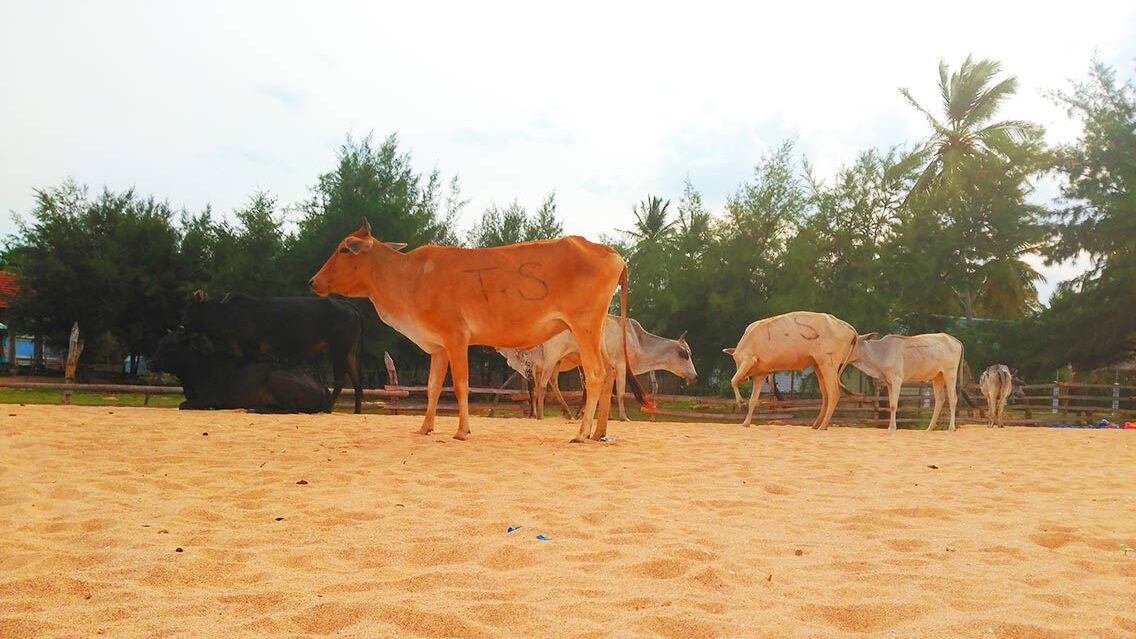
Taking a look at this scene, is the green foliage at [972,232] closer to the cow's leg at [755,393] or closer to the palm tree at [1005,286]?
the palm tree at [1005,286]

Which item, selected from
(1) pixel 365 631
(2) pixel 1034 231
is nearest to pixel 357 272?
(1) pixel 365 631

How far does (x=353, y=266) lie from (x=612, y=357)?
22.3ft

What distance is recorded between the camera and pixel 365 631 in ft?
8.56

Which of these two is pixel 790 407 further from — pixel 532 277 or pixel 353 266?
pixel 353 266

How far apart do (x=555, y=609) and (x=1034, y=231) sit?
25413 mm

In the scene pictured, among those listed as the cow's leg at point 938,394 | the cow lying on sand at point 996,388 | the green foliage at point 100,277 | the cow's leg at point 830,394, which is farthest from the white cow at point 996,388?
the green foliage at point 100,277

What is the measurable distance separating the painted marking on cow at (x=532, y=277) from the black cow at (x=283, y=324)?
5.39 meters

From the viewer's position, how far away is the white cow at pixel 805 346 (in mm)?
13859

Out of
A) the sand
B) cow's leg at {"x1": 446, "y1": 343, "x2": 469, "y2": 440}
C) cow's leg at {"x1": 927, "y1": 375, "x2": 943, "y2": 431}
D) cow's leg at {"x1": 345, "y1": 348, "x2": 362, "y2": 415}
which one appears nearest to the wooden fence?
cow's leg at {"x1": 345, "y1": 348, "x2": 362, "y2": 415}

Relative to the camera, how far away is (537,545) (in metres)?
3.73

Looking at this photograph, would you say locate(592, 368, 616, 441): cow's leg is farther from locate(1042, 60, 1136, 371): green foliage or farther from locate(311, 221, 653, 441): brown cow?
locate(1042, 60, 1136, 371): green foliage

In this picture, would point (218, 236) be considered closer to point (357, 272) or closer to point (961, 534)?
point (357, 272)

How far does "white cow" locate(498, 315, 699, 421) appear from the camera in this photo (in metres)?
13.9

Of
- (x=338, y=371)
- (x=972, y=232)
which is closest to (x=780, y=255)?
(x=972, y=232)
